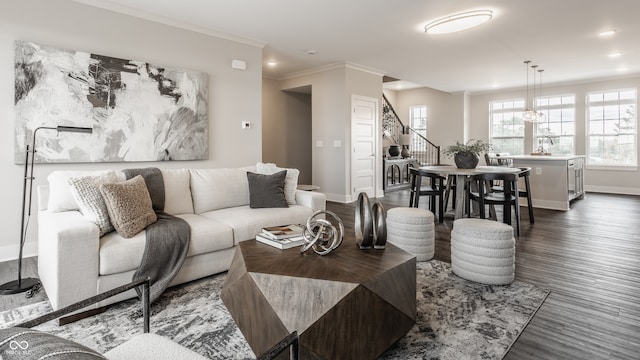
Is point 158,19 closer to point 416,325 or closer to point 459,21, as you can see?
point 459,21

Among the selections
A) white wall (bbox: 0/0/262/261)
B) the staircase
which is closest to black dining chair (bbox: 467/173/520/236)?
white wall (bbox: 0/0/262/261)

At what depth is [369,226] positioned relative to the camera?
198 cm

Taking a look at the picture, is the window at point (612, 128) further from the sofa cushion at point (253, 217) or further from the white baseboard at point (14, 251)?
the white baseboard at point (14, 251)

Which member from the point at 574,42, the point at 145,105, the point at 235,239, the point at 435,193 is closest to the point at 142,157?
the point at 145,105

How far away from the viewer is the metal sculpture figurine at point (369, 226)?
1.98 metres

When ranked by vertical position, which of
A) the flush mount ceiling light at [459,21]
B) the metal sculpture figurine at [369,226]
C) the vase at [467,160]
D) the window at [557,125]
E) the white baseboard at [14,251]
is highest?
the flush mount ceiling light at [459,21]

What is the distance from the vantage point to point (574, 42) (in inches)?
212

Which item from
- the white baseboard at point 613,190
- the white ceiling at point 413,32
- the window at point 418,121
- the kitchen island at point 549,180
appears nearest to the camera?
the white ceiling at point 413,32

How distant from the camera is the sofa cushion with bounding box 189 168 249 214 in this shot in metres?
3.37

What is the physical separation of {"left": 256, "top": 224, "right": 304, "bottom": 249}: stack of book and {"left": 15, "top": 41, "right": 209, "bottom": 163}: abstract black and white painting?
2.58 m

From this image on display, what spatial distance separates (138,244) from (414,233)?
7.24 feet

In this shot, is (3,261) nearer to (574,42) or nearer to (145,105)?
(145,105)

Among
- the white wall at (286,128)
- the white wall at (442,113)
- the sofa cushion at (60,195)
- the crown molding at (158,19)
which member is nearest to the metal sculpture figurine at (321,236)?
the sofa cushion at (60,195)

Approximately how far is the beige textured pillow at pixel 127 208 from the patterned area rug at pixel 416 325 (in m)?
0.50
